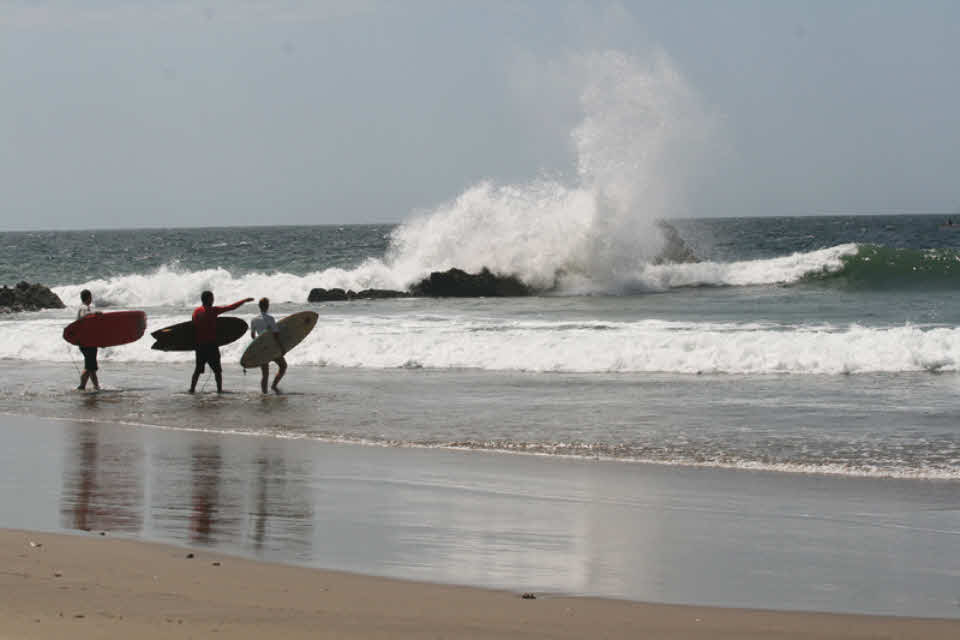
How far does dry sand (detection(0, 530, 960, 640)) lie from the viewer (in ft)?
16.7

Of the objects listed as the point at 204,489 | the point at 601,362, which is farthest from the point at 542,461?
the point at 601,362

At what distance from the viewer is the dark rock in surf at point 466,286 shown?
31.8 meters

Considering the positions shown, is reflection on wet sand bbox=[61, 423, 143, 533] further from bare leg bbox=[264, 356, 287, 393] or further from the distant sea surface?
bare leg bbox=[264, 356, 287, 393]

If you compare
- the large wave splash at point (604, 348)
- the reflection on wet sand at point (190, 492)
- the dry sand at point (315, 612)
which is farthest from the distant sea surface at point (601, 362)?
the dry sand at point (315, 612)

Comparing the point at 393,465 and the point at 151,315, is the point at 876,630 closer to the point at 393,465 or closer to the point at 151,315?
the point at 393,465

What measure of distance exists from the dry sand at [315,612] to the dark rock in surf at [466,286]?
2554 cm

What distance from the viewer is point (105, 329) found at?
59.1 feet

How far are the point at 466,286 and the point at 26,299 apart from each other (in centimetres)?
1183

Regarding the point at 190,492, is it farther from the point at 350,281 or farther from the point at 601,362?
the point at 350,281

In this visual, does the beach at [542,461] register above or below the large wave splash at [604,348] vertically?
below

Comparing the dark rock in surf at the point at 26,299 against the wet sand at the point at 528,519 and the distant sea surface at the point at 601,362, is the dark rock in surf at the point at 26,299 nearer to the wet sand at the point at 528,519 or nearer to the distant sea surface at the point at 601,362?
the distant sea surface at the point at 601,362

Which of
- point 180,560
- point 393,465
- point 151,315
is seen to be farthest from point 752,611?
point 151,315

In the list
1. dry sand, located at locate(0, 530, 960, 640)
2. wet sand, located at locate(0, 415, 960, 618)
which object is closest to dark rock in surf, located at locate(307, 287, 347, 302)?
wet sand, located at locate(0, 415, 960, 618)

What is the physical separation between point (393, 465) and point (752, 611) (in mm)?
4988
